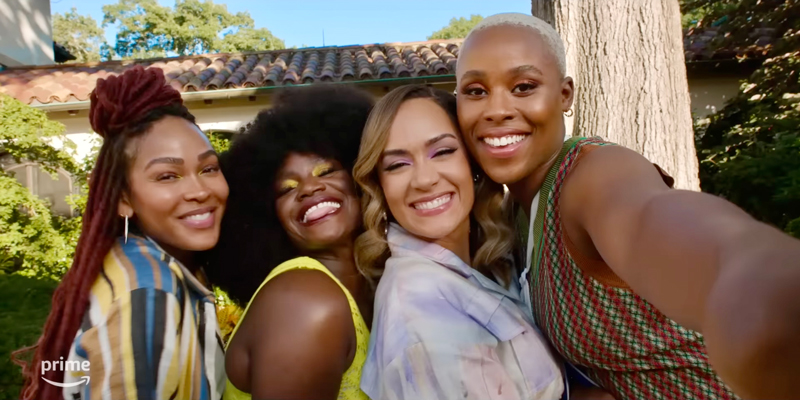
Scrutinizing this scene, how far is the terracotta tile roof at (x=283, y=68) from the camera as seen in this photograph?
9.90 meters

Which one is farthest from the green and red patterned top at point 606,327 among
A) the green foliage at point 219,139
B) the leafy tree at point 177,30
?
the leafy tree at point 177,30

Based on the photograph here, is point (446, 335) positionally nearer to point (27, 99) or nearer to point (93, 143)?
point (93, 143)

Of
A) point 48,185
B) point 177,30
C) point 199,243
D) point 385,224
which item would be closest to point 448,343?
point 385,224

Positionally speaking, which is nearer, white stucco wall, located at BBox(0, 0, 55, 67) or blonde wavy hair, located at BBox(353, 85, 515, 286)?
blonde wavy hair, located at BBox(353, 85, 515, 286)

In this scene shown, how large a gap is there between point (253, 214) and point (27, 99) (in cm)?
954

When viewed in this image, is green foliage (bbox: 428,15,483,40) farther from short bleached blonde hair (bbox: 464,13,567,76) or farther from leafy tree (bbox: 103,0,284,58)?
short bleached blonde hair (bbox: 464,13,567,76)

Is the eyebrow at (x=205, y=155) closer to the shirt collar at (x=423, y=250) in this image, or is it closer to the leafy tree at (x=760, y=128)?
the shirt collar at (x=423, y=250)

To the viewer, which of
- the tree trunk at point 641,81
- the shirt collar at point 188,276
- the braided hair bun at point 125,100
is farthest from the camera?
the tree trunk at point 641,81

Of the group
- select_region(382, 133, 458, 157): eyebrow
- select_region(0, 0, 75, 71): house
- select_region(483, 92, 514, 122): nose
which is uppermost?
select_region(0, 0, 75, 71): house

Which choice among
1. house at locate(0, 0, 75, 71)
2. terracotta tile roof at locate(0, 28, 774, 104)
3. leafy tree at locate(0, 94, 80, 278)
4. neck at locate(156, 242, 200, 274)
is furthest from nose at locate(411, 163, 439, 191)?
house at locate(0, 0, 75, 71)

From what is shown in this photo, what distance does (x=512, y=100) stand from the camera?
206cm

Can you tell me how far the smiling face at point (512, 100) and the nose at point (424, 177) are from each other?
0.20 meters

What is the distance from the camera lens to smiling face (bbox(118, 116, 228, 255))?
6.82 ft

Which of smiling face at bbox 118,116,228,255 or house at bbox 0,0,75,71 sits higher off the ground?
house at bbox 0,0,75,71
